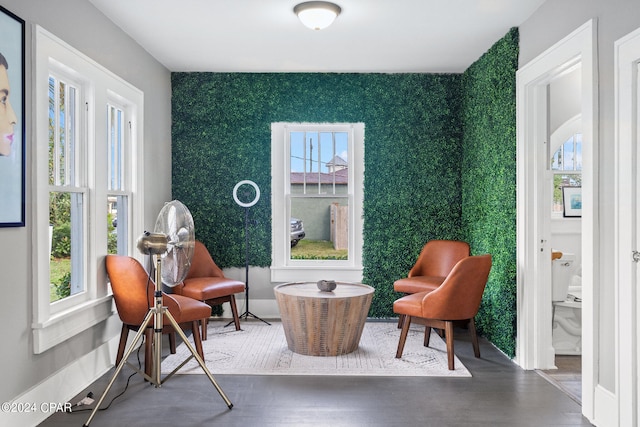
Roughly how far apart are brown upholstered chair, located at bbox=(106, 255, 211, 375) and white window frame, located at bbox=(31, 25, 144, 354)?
0.45 ft

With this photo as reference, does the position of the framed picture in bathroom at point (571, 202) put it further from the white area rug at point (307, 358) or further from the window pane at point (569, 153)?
the white area rug at point (307, 358)

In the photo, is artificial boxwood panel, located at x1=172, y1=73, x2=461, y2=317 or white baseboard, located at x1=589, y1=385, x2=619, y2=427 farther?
artificial boxwood panel, located at x1=172, y1=73, x2=461, y2=317

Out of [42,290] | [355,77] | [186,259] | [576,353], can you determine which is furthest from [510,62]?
[42,290]

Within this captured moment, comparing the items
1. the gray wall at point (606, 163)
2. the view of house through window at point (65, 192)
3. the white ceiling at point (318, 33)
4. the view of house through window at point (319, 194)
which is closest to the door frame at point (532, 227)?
the white ceiling at point (318, 33)

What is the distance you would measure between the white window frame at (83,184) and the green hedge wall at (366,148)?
3.90ft

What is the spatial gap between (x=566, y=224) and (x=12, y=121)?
4.85 metres

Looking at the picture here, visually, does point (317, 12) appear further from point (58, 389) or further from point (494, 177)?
point (58, 389)

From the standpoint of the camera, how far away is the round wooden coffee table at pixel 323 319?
14.0ft

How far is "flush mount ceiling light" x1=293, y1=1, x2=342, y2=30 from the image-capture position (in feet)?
12.3

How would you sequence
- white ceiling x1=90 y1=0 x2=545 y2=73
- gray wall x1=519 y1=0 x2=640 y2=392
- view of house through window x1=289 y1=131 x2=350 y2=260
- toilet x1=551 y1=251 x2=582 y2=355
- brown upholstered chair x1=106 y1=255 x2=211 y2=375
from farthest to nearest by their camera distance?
view of house through window x1=289 y1=131 x2=350 y2=260 < toilet x1=551 y1=251 x2=582 y2=355 < white ceiling x1=90 y1=0 x2=545 y2=73 < brown upholstered chair x1=106 y1=255 x2=211 y2=375 < gray wall x1=519 y1=0 x2=640 y2=392

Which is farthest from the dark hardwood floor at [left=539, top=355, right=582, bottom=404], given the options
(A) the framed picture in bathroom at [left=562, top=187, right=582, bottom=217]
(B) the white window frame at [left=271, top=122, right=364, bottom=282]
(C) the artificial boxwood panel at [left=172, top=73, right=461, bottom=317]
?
(B) the white window frame at [left=271, top=122, right=364, bottom=282]

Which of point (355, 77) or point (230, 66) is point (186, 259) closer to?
point (230, 66)

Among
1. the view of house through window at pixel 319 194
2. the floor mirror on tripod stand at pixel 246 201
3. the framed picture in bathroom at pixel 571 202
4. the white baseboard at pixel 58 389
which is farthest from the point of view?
the view of house through window at pixel 319 194

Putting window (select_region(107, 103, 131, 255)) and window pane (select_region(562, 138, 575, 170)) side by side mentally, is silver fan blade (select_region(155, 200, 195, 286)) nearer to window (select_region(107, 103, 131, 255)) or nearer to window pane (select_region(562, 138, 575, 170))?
window (select_region(107, 103, 131, 255))
